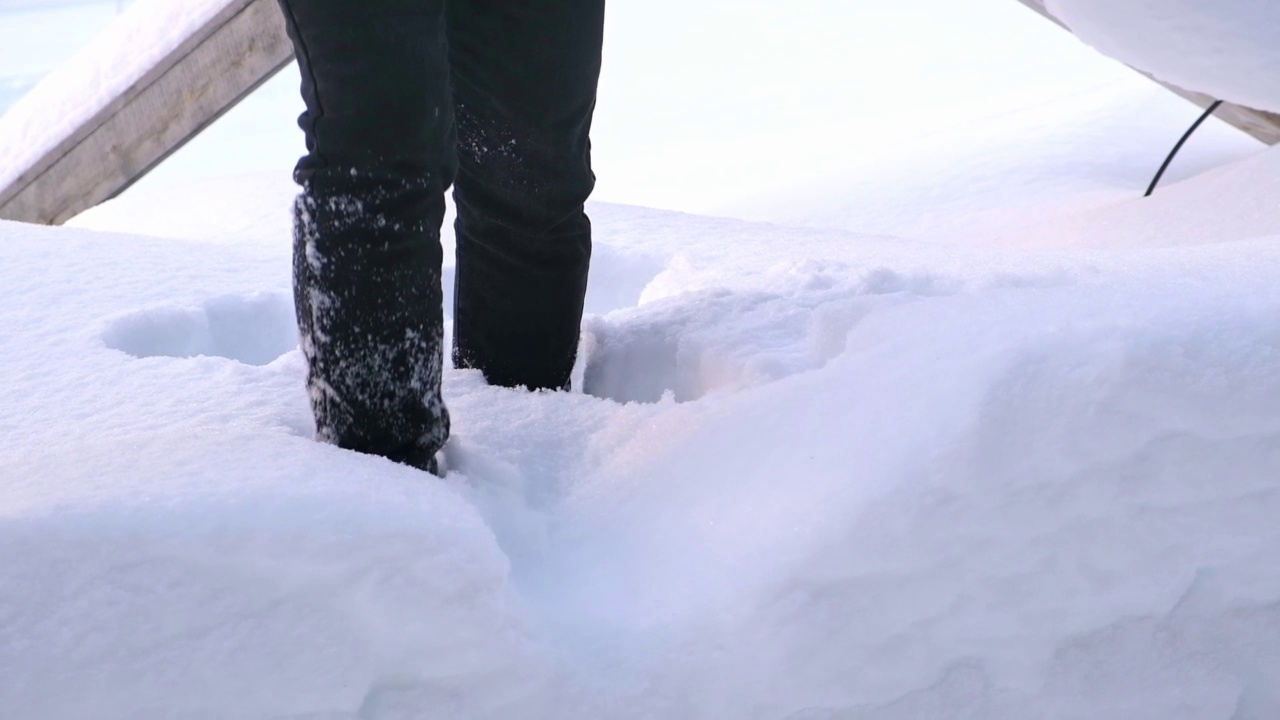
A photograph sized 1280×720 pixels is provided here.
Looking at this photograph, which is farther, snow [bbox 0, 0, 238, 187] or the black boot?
snow [bbox 0, 0, 238, 187]

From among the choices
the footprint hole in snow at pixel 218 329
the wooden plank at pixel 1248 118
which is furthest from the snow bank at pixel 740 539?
the wooden plank at pixel 1248 118

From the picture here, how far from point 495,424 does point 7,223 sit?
1027mm

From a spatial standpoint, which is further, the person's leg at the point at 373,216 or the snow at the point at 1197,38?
the snow at the point at 1197,38

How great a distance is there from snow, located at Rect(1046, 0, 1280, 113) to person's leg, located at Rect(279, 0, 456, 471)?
2.09ft

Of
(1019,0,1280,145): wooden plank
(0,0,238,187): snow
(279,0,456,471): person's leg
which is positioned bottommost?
(1019,0,1280,145): wooden plank

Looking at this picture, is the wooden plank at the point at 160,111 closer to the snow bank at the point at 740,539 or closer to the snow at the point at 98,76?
the snow at the point at 98,76

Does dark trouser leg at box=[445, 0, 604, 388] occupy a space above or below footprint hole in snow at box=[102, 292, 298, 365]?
above

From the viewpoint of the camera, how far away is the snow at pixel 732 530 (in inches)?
21.9

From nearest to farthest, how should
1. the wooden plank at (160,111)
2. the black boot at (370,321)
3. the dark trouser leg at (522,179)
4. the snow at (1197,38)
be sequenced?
1. the black boot at (370,321)
2. the dark trouser leg at (522,179)
3. the snow at (1197,38)
4. the wooden plank at (160,111)

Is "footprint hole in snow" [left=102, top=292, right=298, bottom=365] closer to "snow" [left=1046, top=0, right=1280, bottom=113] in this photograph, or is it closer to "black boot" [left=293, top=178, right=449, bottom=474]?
"black boot" [left=293, top=178, right=449, bottom=474]

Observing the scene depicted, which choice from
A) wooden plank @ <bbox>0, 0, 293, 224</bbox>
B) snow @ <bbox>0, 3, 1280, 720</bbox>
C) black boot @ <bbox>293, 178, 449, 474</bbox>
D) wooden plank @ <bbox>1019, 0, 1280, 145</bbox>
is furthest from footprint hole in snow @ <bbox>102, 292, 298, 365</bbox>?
wooden plank @ <bbox>1019, 0, 1280, 145</bbox>

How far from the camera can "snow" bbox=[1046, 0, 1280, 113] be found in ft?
3.09

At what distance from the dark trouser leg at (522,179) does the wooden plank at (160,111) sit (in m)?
1.20

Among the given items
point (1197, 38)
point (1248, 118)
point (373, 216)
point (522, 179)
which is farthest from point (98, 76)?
point (1248, 118)
